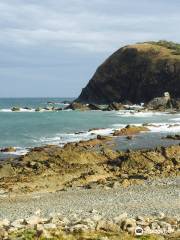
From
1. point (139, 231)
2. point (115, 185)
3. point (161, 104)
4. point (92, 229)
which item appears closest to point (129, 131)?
point (115, 185)

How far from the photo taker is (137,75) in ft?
545

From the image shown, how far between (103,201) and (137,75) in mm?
142689

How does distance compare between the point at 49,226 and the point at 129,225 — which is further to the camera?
the point at 129,225

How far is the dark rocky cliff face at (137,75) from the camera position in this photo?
156 m

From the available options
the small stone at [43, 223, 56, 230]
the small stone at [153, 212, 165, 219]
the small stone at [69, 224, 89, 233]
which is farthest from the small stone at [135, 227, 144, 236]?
the small stone at [43, 223, 56, 230]

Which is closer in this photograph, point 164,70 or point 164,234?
point 164,234

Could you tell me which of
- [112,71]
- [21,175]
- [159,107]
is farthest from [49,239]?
[112,71]

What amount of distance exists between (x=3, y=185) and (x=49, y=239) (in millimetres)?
15336

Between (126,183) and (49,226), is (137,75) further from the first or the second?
(49,226)

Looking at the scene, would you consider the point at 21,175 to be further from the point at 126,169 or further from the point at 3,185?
the point at 126,169

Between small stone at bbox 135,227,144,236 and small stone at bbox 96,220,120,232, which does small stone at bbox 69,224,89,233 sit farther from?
small stone at bbox 135,227,144,236

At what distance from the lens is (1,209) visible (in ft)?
79.5

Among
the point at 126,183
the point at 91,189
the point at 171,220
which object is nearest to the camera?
the point at 171,220

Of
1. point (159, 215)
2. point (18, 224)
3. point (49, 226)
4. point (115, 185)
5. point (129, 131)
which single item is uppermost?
point (49, 226)
